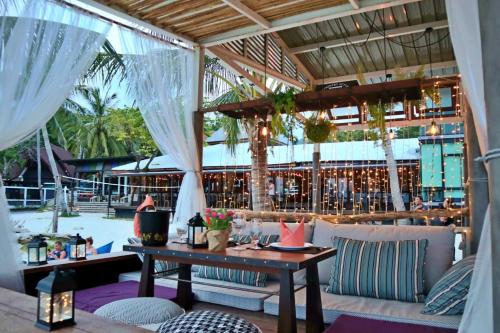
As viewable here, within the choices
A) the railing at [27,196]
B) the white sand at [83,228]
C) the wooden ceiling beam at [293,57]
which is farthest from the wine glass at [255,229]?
the railing at [27,196]

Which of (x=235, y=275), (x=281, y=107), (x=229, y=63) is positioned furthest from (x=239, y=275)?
(x=229, y=63)

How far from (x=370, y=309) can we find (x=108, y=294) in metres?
2.13

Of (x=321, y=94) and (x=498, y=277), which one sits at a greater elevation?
(x=321, y=94)

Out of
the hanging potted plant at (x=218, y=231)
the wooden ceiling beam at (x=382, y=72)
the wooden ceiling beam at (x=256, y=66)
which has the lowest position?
the hanging potted plant at (x=218, y=231)

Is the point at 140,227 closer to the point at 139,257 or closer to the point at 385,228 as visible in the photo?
the point at 139,257

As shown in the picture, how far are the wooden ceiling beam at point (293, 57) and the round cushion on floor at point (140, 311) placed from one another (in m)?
5.42

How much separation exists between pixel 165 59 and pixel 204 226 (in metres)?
2.96

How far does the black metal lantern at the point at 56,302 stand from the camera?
1.84 meters

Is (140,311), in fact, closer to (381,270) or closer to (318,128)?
(381,270)

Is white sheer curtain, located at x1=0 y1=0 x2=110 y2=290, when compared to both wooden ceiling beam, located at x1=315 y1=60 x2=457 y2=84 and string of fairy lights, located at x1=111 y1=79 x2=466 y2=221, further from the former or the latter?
string of fairy lights, located at x1=111 y1=79 x2=466 y2=221

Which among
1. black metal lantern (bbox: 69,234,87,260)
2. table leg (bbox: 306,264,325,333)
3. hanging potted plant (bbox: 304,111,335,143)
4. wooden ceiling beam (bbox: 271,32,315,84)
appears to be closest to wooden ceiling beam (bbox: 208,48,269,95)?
wooden ceiling beam (bbox: 271,32,315,84)

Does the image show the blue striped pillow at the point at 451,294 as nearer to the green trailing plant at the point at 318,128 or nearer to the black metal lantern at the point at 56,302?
the black metal lantern at the point at 56,302

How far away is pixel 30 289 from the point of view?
3322 mm

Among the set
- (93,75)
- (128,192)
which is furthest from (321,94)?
(128,192)
